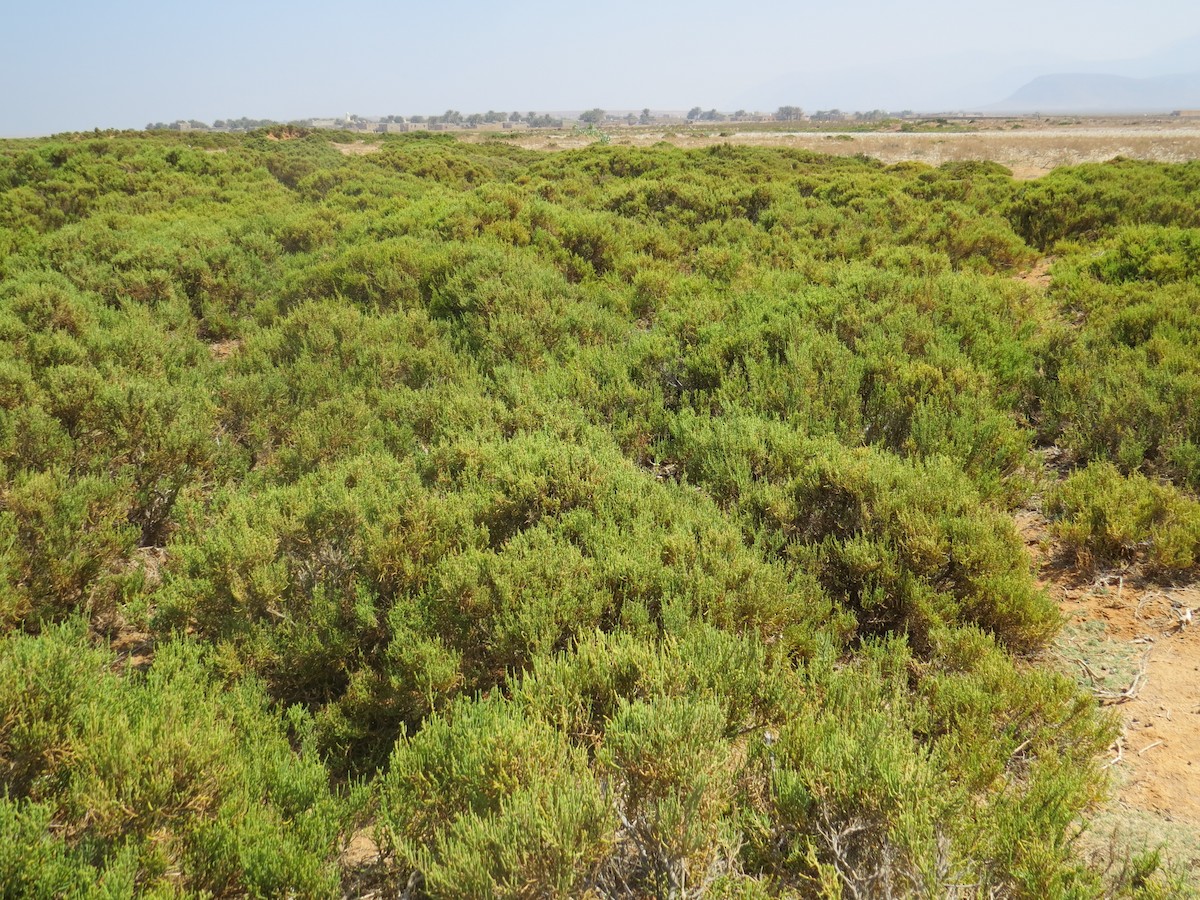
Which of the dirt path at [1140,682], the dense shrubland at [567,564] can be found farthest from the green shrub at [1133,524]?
the dirt path at [1140,682]

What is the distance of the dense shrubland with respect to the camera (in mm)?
2027

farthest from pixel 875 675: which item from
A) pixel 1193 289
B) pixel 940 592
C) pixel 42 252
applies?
pixel 42 252

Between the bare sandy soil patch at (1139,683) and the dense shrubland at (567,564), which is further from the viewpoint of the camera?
the bare sandy soil patch at (1139,683)

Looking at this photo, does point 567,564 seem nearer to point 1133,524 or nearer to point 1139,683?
point 1139,683

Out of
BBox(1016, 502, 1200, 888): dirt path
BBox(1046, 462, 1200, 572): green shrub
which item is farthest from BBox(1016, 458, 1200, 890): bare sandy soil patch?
BBox(1046, 462, 1200, 572): green shrub

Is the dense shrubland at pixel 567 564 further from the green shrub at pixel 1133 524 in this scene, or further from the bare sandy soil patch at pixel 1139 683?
Result: the bare sandy soil patch at pixel 1139 683

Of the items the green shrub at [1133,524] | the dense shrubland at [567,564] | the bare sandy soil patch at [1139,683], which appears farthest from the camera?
the green shrub at [1133,524]

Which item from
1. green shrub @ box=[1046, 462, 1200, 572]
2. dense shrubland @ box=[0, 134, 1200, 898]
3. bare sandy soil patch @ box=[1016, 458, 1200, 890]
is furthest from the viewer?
green shrub @ box=[1046, 462, 1200, 572]

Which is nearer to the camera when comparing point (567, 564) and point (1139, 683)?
point (1139, 683)

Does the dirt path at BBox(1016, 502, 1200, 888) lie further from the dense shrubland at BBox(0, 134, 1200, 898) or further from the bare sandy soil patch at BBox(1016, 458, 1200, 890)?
the dense shrubland at BBox(0, 134, 1200, 898)

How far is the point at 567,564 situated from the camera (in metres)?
3.26

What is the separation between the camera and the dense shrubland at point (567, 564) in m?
2.03

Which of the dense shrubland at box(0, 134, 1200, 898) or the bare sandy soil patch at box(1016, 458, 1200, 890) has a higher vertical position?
the dense shrubland at box(0, 134, 1200, 898)

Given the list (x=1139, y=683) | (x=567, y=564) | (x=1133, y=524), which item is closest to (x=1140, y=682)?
(x=1139, y=683)
